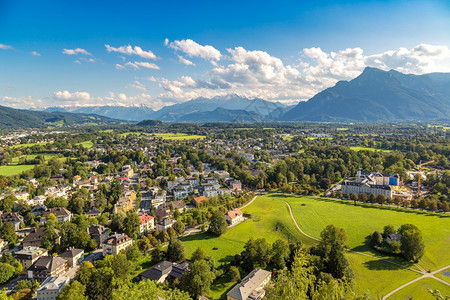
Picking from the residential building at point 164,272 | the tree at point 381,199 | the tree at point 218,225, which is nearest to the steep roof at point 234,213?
the tree at point 218,225

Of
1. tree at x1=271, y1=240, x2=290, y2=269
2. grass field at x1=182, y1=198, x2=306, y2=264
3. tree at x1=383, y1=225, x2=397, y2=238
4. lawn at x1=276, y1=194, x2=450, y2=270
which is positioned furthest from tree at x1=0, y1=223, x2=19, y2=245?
tree at x1=383, y1=225, x2=397, y2=238

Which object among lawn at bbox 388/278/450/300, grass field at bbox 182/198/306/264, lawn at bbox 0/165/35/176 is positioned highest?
lawn at bbox 0/165/35/176

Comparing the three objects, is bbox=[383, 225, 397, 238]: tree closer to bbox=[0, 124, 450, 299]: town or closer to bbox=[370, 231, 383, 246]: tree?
bbox=[0, 124, 450, 299]: town

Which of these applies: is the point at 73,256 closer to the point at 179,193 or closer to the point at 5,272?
the point at 5,272

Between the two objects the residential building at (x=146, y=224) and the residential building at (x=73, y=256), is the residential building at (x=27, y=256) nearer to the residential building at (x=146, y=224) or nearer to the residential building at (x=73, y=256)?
the residential building at (x=73, y=256)

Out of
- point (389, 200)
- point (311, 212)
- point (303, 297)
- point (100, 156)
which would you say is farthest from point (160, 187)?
point (303, 297)

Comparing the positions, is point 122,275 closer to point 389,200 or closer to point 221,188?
point 221,188
